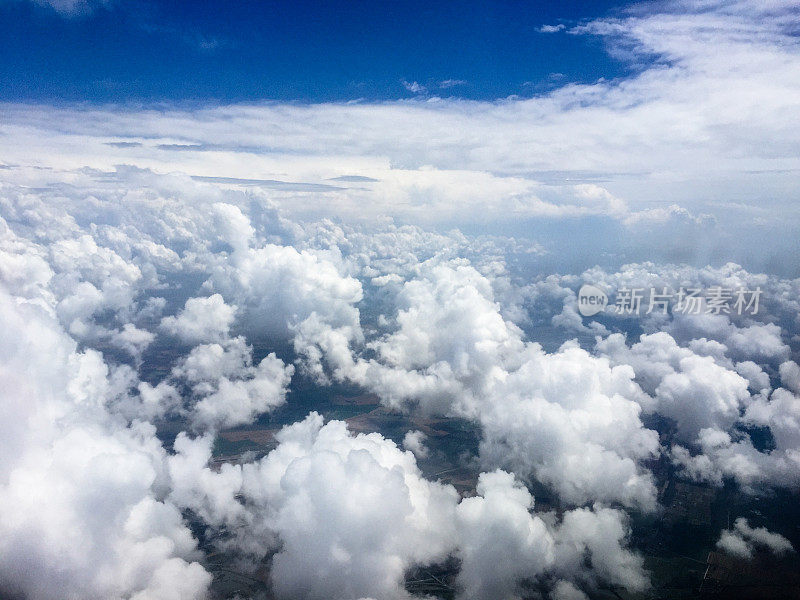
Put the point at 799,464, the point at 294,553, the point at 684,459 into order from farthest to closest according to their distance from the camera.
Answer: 1. the point at 684,459
2. the point at 799,464
3. the point at 294,553

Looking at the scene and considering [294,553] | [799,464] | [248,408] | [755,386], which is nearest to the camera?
[294,553]

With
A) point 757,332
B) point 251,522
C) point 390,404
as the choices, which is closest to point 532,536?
point 251,522

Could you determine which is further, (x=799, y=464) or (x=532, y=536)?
(x=799, y=464)

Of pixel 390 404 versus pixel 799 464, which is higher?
pixel 799 464

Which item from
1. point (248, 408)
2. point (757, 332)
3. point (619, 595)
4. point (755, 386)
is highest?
point (757, 332)

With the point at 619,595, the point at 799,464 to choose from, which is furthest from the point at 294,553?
the point at 799,464

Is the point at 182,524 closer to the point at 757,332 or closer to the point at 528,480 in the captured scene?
the point at 528,480

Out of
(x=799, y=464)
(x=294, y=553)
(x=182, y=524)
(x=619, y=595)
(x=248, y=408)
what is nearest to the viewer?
(x=294, y=553)

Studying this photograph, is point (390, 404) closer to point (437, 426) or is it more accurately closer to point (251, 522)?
point (437, 426)

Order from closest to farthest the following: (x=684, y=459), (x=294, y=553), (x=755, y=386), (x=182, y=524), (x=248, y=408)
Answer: (x=294, y=553) → (x=182, y=524) → (x=684, y=459) → (x=755, y=386) → (x=248, y=408)
